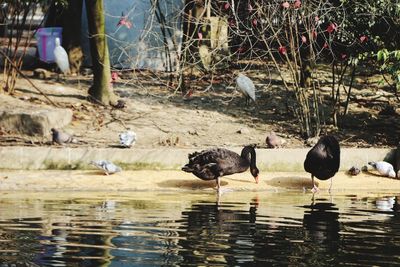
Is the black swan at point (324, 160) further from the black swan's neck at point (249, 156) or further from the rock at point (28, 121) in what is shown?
the rock at point (28, 121)

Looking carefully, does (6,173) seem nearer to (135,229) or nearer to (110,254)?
(135,229)

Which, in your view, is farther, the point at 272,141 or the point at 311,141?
the point at 311,141

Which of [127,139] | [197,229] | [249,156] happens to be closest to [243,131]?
[127,139]

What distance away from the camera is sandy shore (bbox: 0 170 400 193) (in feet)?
39.4

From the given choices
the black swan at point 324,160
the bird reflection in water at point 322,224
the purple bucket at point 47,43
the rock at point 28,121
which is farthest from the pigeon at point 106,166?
the purple bucket at point 47,43

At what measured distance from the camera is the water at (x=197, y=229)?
→ 747 cm

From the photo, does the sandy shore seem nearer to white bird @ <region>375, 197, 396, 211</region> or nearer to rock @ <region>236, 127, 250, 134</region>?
white bird @ <region>375, 197, 396, 211</region>

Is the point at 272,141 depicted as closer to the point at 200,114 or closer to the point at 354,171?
the point at 354,171

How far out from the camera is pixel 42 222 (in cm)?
927

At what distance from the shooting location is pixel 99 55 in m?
16.1

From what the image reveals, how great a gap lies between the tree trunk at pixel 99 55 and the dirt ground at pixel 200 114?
278 mm

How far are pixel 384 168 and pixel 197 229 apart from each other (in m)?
4.59

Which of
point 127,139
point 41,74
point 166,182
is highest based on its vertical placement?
point 41,74

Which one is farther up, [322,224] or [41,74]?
[41,74]
